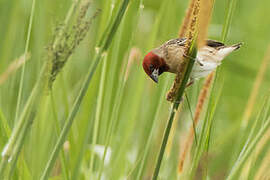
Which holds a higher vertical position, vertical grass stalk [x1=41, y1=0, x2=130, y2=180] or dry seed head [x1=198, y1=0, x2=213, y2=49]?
dry seed head [x1=198, y1=0, x2=213, y2=49]

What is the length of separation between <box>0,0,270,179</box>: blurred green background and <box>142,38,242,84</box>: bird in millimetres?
53

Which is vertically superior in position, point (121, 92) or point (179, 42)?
point (179, 42)

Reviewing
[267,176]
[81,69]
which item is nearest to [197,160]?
[267,176]

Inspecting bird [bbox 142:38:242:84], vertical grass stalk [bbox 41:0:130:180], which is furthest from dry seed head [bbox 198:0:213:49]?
bird [bbox 142:38:242:84]

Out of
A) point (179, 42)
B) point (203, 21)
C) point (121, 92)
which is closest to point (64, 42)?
point (203, 21)

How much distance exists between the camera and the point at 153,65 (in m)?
1.68

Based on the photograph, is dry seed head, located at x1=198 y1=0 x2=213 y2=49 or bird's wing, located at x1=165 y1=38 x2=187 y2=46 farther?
bird's wing, located at x1=165 y1=38 x2=187 y2=46

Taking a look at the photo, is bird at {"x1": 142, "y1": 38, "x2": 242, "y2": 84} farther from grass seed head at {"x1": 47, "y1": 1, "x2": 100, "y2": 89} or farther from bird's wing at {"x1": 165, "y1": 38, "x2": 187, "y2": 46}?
grass seed head at {"x1": 47, "y1": 1, "x2": 100, "y2": 89}

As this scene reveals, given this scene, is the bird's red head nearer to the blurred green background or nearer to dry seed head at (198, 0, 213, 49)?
the blurred green background

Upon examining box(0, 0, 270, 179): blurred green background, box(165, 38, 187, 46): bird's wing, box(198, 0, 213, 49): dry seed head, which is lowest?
box(0, 0, 270, 179): blurred green background

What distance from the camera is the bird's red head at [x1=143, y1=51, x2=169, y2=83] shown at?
1.66 meters

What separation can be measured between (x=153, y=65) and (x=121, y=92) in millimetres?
151

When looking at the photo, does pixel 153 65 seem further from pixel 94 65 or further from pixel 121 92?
pixel 94 65

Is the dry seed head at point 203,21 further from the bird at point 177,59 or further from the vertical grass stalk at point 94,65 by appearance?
the bird at point 177,59
